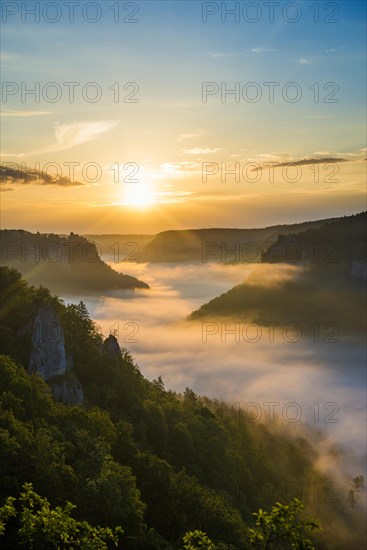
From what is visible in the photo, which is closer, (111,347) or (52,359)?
(52,359)

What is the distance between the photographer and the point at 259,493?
87625 mm

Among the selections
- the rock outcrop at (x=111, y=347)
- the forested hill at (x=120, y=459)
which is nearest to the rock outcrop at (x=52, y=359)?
the forested hill at (x=120, y=459)

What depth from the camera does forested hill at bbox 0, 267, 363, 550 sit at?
42438 mm

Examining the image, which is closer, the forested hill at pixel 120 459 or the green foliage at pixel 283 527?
the green foliage at pixel 283 527

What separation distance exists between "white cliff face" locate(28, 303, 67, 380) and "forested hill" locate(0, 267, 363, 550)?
171cm

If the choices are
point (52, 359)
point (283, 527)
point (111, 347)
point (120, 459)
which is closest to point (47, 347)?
point (52, 359)

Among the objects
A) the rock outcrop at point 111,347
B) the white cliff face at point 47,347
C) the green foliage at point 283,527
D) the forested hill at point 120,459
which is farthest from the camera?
the rock outcrop at point 111,347

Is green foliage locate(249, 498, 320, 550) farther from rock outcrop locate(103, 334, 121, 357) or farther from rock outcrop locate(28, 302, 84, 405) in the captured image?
rock outcrop locate(103, 334, 121, 357)

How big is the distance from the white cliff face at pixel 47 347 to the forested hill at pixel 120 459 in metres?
1.71

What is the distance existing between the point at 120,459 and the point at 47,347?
26383 millimetres

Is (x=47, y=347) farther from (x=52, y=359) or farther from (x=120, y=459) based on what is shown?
(x=120, y=459)

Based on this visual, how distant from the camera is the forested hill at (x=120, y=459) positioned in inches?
1671

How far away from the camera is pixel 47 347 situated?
81875 mm

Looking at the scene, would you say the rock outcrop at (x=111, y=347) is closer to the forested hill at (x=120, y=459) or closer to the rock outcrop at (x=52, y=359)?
the forested hill at (x=120, y=459)
